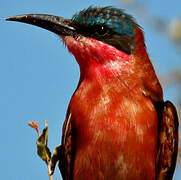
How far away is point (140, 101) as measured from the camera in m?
4.40

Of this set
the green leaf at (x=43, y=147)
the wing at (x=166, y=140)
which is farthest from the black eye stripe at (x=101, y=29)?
the green leaf at (x=43, y=147)

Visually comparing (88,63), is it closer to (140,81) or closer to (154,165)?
(140,81)

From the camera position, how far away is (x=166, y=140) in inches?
179

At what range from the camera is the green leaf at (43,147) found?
10.9 feet

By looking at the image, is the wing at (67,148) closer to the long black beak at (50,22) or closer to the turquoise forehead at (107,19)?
the long black beak at (50,22)

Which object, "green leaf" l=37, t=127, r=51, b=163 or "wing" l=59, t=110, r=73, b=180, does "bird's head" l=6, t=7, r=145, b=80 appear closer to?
"wing" l=59, t=110, r=73, b=180

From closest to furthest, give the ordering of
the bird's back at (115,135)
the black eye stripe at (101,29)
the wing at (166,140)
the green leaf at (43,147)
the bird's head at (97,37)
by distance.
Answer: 1. the green leaf at (43,147)
2. the bird's back at (115,135)
3. the wing at (166,140)
4. the bird's head at (97,37)
5. the black eye stripe at (101,29)

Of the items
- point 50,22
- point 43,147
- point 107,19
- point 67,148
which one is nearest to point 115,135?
point 67,148

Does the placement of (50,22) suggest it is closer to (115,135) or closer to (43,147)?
(115,135)

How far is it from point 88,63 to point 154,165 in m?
1.38

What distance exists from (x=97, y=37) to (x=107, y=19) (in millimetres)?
287

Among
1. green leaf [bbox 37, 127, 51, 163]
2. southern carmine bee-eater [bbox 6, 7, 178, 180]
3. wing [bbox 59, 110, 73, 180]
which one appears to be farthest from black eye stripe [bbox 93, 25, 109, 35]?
green leaf [bbox 37, 127, 51, 163]

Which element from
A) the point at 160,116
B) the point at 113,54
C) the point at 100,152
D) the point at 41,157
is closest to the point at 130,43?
the point at 113,54

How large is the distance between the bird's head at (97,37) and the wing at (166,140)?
66cm
